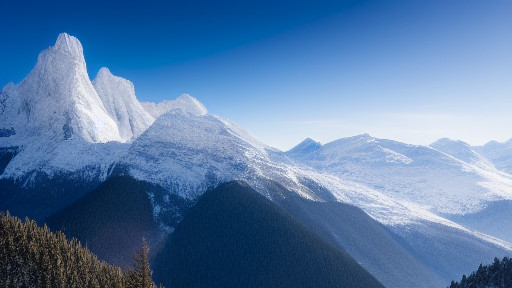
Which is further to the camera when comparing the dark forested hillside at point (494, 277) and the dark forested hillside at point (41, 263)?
the dark forested hillside at point (494, 277)

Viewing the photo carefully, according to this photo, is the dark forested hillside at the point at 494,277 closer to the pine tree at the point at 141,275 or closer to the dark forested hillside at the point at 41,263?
the dark forested hillside at the point at 41,263

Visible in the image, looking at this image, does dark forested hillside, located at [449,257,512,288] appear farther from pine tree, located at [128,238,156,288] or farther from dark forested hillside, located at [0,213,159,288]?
pine tree, located at [128,238,156,288]

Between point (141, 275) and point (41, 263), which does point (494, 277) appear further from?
point (41, 263)

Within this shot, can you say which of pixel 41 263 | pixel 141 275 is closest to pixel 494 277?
pixel 141 275

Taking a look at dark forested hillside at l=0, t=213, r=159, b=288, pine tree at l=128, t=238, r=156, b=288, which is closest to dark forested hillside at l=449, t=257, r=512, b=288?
dark forested hillside at l=0, t=213, r=159, b=288

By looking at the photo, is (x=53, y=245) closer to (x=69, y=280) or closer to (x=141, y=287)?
(x=69, y=280)

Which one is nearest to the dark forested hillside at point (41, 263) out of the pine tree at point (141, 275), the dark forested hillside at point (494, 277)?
the pine tree at point (141, 275)

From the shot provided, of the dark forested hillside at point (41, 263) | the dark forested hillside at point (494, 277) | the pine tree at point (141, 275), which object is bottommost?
the dark forested hillside at point (494, 277)

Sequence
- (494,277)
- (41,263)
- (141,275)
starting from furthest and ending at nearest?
(494,277) → (41,263) → (141,275)
